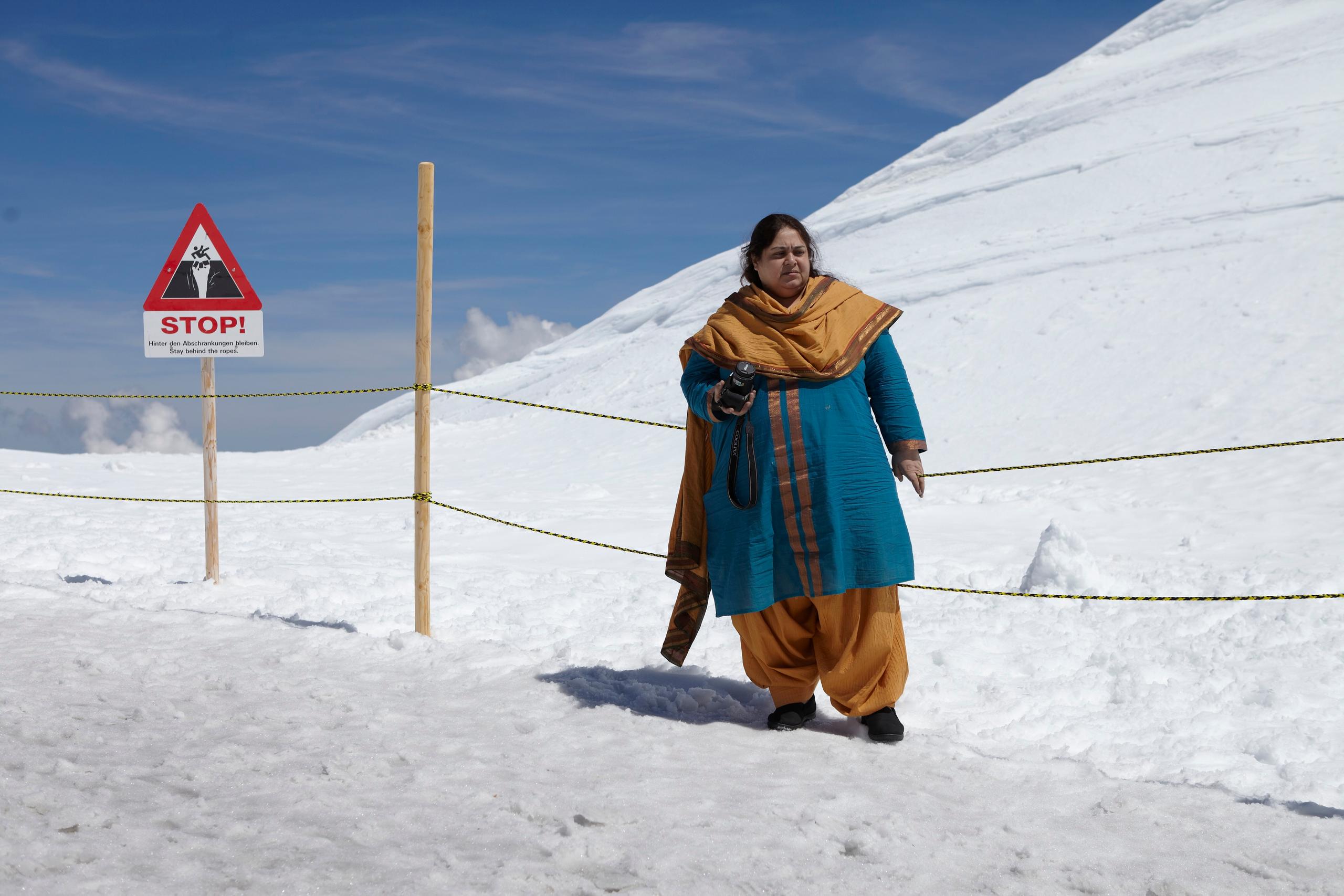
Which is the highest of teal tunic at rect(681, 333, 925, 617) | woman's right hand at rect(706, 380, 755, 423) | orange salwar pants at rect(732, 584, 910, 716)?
woman's right hand at rect(706, 380, 755, 423)

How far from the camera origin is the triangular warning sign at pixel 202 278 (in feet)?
17.9

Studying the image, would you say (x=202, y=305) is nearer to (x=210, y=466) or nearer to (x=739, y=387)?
(x=210, y=466)

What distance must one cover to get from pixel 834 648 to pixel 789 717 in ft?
0.97

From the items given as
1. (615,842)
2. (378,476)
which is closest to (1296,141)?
(378,476)

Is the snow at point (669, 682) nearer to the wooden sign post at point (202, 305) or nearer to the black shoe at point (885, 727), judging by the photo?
the black shoe at point (885, 727)

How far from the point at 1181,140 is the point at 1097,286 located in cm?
850

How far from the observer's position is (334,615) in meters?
5.55

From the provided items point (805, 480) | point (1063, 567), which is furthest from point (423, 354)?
point (1063, 567)

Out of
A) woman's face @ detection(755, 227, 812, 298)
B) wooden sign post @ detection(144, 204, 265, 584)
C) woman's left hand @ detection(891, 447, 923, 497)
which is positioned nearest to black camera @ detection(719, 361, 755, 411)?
woman's face @ detection(755, 227, 812, 298)

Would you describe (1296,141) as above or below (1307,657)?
above

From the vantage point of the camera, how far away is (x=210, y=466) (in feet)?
19.3

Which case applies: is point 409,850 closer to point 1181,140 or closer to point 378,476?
point 378,476

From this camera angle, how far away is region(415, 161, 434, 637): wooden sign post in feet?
15.3

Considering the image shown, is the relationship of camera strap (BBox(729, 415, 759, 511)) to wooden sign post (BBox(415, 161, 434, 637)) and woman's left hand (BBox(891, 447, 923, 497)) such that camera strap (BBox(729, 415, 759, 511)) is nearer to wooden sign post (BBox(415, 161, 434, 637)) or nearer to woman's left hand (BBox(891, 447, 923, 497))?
woman's left hand (BBox(891, 447, 923, 497))
